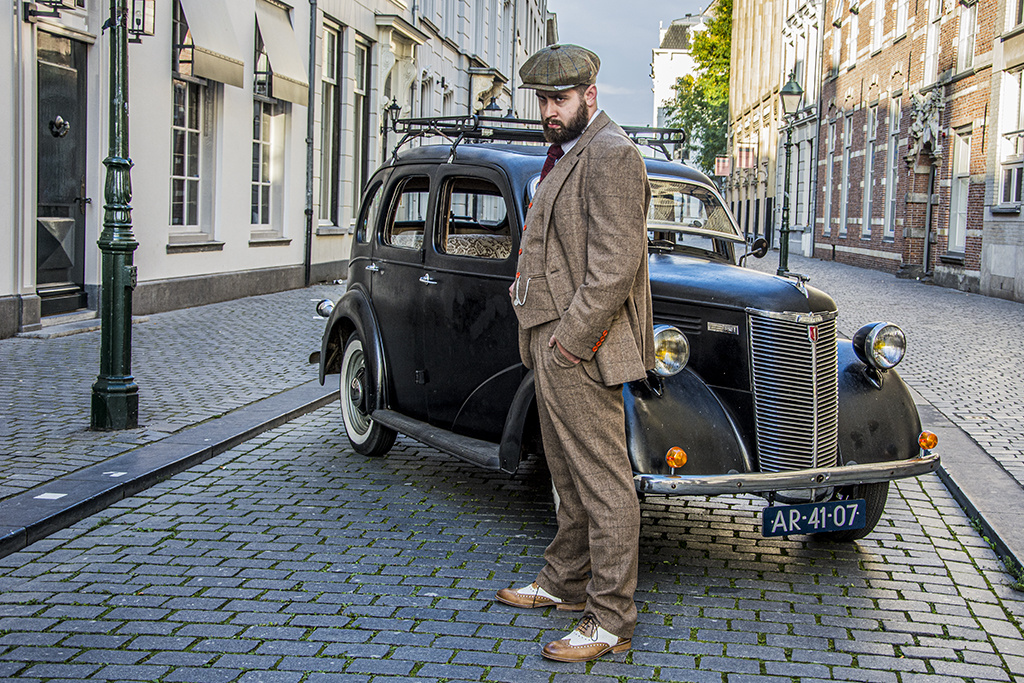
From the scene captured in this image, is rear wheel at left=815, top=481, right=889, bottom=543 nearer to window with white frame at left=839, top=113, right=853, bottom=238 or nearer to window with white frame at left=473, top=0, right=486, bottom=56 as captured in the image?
window with white frame at left=473, top=0, right=486, bottom=56

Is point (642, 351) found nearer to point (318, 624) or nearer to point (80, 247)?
point (318, 624)

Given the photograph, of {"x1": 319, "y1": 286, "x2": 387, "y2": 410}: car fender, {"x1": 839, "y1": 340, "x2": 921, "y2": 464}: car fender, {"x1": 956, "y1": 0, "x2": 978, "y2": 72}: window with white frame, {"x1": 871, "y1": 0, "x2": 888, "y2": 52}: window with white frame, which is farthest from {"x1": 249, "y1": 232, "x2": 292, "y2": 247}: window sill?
{"x1": 871, "y1": 0, "x2": 888, "y2": 52}: window with white frame

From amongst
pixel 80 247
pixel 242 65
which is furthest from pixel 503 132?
pixel 242 65

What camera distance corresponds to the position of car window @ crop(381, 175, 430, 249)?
20.2 ft

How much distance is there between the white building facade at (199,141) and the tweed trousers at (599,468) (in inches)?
326

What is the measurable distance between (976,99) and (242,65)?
50.0 ft

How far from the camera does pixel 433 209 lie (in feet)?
19.6

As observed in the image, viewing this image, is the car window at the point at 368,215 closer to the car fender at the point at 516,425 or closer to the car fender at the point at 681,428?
the car fender at the point at 516,425

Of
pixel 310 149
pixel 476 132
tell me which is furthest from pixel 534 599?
pixel 310 149

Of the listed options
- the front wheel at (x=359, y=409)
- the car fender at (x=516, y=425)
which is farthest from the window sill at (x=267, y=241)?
the car fender at (x=516, y=425)

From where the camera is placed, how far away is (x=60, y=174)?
11.6 meters

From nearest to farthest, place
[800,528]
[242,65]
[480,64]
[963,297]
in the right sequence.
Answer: [800,528] < [242,65] < [963,297] < [480,64]

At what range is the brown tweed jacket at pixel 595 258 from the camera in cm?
355

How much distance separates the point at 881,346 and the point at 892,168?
26.6m
